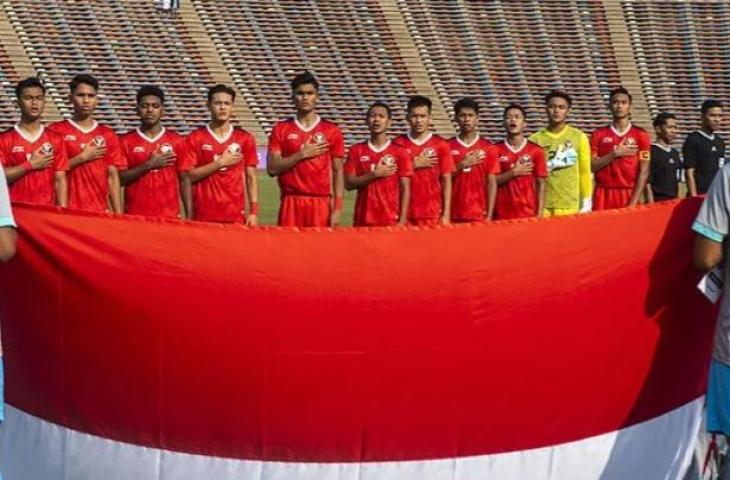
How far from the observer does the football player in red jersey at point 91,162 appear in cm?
1138

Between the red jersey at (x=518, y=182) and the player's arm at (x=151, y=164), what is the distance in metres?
2.81

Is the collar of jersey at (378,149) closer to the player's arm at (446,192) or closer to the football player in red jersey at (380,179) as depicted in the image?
the football player in red jersey at (380,179)

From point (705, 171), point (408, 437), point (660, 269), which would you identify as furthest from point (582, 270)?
point (705, 171)

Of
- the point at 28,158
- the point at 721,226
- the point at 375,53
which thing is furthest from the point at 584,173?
the point at 375,53

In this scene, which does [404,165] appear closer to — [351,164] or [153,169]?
[351,164]

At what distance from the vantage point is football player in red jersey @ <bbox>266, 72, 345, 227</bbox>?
1174cm

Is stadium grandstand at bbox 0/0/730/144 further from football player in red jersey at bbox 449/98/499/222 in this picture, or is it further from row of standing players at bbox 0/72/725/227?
row of standing players at bbox 0/72/725/227

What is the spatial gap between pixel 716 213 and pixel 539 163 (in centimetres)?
772

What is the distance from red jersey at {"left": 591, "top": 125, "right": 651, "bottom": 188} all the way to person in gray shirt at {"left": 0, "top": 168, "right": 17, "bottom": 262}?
9.22m

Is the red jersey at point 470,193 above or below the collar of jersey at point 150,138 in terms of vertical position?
below

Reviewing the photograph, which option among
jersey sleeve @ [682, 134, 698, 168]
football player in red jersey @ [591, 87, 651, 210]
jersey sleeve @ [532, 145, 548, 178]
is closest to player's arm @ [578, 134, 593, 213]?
football player in red jersey @ [591, 87, 651, 210]

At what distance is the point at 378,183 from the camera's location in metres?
12.2

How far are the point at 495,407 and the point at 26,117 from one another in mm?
5555

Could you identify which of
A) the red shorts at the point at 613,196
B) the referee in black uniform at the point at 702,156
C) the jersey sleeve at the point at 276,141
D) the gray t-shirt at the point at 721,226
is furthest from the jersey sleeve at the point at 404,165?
the gray t-shirt at the point at 721,226
